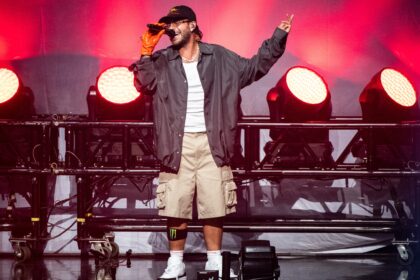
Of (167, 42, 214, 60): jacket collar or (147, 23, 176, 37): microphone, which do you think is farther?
(167, 42, 214, 60): jacket collar

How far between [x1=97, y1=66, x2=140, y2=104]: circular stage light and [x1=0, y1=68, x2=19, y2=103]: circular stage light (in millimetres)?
745

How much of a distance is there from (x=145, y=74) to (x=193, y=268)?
70.2 inches

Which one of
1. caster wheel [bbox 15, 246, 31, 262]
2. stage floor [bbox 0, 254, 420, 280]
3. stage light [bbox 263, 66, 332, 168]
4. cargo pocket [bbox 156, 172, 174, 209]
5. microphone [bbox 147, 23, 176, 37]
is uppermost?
microphone [bbox 147, 23, 176, 37]

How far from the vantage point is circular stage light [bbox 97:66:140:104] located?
5262 millimetres

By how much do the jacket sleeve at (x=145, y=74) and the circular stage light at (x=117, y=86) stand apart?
99 cm

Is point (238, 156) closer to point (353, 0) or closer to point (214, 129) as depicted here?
point (214, 129)

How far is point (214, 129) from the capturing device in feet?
13.9

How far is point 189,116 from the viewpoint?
425 cm

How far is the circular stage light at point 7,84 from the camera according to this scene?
5.40 meters

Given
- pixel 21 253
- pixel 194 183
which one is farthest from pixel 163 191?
pixel 21 253

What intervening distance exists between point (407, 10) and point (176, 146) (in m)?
3.01

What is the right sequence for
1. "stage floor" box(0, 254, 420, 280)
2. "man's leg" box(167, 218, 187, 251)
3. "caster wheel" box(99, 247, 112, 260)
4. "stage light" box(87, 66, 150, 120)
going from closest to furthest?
"man's leg" box(167, 218, 187, 251)
"stage floor" box(0, 254, 420, 280)
"caster wheel" box(99, 247, 112, 260)
"stage light" box(87, 66, 150, 120)

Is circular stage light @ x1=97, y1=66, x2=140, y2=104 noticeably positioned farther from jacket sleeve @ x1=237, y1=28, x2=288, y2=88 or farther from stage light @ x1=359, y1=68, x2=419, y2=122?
stage light @ x1=359, y1=68, x2=419, y2=122

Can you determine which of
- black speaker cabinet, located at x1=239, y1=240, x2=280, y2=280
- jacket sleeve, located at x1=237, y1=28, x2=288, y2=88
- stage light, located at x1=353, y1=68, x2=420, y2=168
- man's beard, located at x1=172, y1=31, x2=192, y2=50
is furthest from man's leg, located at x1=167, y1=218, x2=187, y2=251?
stage light, located at x1=353, y1=68, x2=420, y2=168
